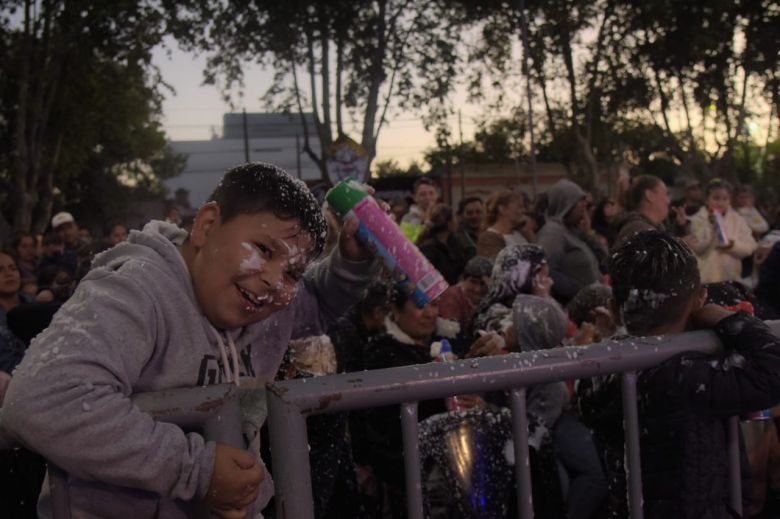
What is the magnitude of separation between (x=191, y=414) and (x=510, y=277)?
342cm

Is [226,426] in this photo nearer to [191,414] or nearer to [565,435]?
[191,414]

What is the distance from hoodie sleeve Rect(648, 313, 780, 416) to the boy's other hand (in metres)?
1.06

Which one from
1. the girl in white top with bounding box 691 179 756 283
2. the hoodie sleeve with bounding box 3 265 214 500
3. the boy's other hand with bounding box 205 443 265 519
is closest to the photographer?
the hoodie sleeve with bounding box 3 265 214 500

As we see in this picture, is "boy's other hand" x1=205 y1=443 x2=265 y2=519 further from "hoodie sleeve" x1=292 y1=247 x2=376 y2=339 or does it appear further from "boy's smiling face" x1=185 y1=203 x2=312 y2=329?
"hoodie sleeve" x1=292 y1=247 x2=376 y2=339

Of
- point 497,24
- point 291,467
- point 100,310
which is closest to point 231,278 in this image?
point 100,310

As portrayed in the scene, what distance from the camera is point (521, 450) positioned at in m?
1.88

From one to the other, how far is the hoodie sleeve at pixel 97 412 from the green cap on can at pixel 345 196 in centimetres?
98

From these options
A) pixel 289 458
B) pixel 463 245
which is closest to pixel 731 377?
pixel 289 458

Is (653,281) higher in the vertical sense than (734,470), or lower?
higher

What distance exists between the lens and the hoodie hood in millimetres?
6496

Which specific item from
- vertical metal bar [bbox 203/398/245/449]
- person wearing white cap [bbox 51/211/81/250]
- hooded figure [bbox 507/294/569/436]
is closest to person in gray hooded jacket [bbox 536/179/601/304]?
hooded figure [bbox 507/294/569/436]

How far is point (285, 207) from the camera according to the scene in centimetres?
181

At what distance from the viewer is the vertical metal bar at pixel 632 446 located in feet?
6.47

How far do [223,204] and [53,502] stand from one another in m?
0.71
